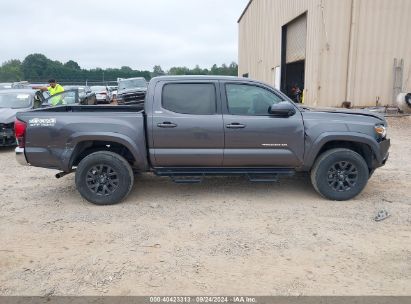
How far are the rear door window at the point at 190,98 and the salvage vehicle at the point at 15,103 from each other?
5.88 metres

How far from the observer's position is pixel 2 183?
257 inches

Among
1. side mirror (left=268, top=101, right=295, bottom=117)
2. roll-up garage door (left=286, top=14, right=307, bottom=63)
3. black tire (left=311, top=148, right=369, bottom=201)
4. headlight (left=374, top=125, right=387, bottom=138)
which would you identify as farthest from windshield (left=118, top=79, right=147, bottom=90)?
headlight (left=374, top=125, right=387, bottom=138)

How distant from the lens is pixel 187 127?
5.17 m

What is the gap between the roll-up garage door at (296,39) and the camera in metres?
16.2

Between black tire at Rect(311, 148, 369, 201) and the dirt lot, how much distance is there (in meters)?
0.22

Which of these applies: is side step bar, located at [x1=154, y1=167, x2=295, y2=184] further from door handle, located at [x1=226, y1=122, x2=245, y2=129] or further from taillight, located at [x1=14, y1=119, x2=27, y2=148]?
taillight, located at [x1=14, y1=119, x2=27, y2=148]

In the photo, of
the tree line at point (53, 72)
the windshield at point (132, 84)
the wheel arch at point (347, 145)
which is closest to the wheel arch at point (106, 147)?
the wheel arch at point (347, 145)

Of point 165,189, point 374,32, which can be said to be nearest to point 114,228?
point 165,189

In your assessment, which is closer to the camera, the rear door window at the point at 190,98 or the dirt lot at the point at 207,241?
the dirt lot at the point at 207,241

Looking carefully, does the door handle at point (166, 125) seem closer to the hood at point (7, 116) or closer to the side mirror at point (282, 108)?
the side mirror at point (282, 108)

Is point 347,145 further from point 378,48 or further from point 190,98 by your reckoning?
point 378,48

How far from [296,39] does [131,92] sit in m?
8.57

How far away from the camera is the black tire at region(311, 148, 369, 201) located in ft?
17.4

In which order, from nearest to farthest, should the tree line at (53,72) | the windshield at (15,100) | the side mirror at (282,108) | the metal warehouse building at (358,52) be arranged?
the side mirror at (282,108) < the windshield at (15,100) < the metal warehouse building at (358,52) < the tree line at (53,72)
